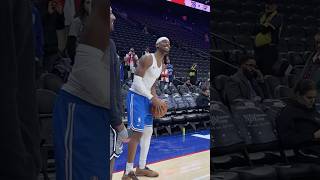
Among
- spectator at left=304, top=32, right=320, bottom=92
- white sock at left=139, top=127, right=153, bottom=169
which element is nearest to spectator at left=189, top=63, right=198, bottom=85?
white sock at left=139, top=127, right=153, bottom=169

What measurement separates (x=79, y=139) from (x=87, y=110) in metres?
0.12

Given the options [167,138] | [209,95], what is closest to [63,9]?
Result: [167,138]

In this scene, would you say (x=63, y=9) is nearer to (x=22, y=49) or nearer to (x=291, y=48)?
(x=22, y=49)

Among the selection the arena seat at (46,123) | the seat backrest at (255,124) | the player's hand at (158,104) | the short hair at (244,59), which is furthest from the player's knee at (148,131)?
the short hair at (244,59)

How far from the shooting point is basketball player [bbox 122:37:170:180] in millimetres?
2135

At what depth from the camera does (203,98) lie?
282cm

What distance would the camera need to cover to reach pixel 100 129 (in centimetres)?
159

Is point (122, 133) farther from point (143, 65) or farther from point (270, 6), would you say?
point (270, 6)

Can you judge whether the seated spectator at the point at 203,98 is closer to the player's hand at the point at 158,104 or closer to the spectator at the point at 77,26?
the player's hand at the point at 158,104

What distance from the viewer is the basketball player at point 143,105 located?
7.00 feet

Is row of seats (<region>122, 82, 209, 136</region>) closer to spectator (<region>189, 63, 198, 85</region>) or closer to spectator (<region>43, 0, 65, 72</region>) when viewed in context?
spectator (<region>189, 63, 198, 85</region>)

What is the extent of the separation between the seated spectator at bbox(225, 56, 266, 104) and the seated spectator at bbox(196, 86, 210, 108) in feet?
0.92

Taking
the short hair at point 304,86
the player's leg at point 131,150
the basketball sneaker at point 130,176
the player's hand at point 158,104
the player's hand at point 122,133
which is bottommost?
the basketball sneaker at point 130,176

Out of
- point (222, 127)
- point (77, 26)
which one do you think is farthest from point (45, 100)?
point (222, 127)
